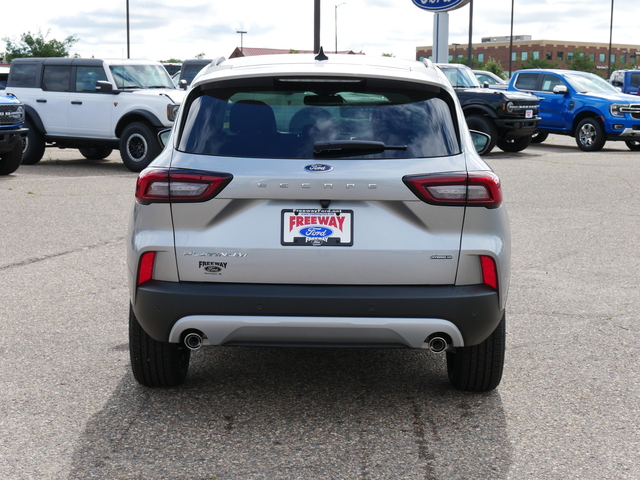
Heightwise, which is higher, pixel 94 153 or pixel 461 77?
Result: pixel 461 77

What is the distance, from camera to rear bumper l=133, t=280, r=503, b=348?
375cm

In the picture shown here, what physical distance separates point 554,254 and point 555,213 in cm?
307

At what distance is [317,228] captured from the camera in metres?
3.77

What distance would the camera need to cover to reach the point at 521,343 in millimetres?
5391

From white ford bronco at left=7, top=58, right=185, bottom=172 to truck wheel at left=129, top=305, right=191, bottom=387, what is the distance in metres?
11.5

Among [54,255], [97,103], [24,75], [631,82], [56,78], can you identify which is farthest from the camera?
→ [631,82]

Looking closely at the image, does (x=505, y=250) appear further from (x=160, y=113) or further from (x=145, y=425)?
(x=160, y=113)

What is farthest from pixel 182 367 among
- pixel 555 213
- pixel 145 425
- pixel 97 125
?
pixel 97 125

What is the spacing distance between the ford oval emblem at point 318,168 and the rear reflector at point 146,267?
807mm

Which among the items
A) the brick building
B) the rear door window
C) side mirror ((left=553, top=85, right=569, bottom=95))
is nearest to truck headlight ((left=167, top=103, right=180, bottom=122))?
the rear door window

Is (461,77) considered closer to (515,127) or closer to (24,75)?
(515,127)

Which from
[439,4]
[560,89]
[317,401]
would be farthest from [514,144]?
[317,401]

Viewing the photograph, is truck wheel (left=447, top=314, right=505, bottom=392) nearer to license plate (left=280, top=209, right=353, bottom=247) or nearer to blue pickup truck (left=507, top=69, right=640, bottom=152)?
license plate (left=280, top=209, right=353, bottom=247)

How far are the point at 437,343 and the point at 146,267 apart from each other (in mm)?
1374
